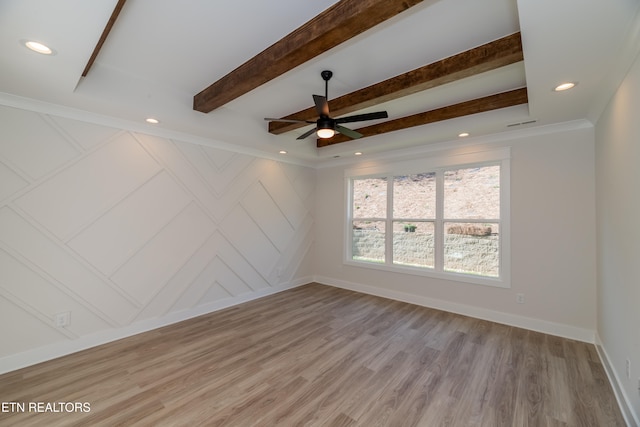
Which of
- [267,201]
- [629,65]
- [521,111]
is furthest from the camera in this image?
[267,201]

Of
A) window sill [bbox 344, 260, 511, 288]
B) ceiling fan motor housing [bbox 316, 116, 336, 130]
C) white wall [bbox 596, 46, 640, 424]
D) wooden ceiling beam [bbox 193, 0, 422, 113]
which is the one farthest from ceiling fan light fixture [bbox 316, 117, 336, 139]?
window sill [bbox 344, 260, 511, 288]

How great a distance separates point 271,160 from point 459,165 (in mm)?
3118

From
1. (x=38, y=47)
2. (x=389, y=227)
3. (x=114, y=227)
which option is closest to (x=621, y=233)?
(x=389, y=227)

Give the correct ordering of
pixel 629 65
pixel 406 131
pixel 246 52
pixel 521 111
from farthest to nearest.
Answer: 1. pixel 406 131
2. pixel 521 111
3. pixel 246 52
4. pixel 629 65

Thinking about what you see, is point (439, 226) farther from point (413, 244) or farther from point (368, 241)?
point (368, 241)

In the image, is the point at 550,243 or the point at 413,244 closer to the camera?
the point at 550,243

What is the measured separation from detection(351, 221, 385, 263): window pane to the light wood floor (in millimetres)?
1660

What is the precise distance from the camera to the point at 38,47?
1.78m

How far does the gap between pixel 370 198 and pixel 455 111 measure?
2.20m

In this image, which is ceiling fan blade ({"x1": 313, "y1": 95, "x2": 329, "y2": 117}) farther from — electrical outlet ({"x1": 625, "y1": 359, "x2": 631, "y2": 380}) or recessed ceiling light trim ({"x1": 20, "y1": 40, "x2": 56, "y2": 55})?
electrical outlet ({"x1": 625, "y1": 359, "x2": 631, "y2": 380})

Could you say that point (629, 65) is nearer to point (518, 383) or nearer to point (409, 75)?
point (409, 75)

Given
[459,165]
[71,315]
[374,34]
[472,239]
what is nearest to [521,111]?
[459,165]

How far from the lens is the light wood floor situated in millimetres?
1924

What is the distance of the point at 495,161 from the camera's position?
375 cm
